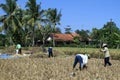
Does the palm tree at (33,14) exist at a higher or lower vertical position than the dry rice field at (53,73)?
higher

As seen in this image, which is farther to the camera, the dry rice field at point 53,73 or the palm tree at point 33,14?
the palm tree at point 33,14

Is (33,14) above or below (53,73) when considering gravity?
above

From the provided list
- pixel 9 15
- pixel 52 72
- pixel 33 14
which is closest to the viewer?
pixel 52 72

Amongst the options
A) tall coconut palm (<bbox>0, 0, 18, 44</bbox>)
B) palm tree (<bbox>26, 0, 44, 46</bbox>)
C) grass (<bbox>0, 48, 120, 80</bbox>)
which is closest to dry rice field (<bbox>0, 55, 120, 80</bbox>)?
grass (<bbox>0, 48, 120, 80</bbox>)

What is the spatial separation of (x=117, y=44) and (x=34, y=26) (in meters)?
18.3

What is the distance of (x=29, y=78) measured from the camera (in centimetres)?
986

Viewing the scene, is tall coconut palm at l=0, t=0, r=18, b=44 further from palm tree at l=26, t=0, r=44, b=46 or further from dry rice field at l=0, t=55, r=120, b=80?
dry rice field at l=0, t=55, r=120, b=80

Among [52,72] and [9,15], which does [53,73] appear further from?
[9,15]

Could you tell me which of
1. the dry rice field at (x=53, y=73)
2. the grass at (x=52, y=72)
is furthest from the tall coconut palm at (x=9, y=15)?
the dry rice field at (x=53, y=73)

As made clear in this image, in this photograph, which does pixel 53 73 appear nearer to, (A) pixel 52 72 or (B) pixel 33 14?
(A) pixel 52 72

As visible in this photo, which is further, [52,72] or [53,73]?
[52,72]

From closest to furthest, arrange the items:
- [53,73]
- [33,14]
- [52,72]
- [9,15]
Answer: [53,73] < [52,72] < [9,15] < [33,14]

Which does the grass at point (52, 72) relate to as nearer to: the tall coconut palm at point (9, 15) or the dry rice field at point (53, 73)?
the dry rice field at point (53, 73)

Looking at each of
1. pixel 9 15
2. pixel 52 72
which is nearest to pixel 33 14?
pixel 9 15
